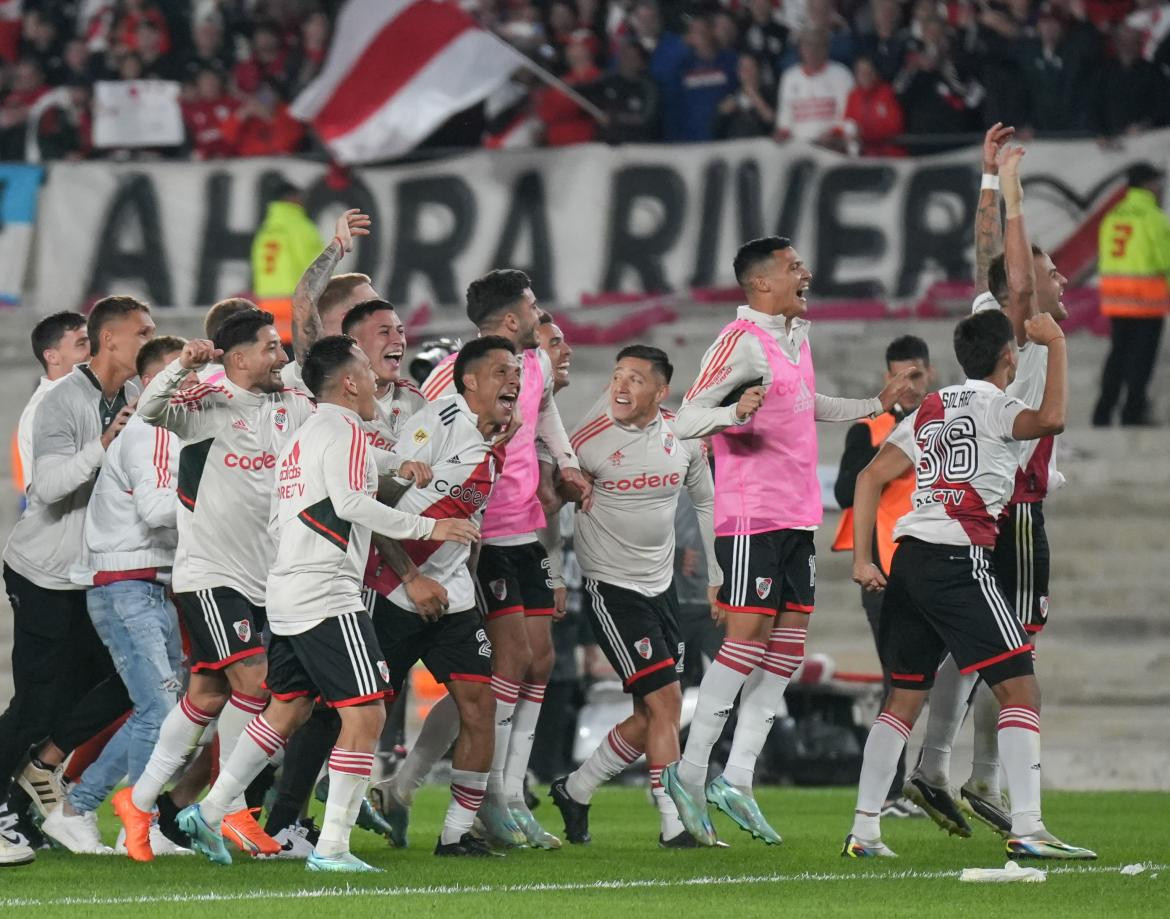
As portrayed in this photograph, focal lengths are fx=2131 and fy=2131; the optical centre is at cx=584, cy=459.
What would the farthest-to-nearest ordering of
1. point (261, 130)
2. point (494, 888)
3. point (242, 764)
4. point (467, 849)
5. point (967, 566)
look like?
point (261, 130) → point (467, 849) → point (967, 566) → point (242, 764) → point (494, 888)

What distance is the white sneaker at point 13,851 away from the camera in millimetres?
8609

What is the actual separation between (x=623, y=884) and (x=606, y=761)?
1.69 m

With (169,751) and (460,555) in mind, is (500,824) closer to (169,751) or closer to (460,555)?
(460,555)

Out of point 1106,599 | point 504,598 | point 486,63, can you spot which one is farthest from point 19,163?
point 504,598

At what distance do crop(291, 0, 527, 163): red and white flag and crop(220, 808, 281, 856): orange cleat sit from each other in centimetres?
1213

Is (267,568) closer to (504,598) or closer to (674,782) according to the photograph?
(504,598)

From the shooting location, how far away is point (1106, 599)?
16953 mm

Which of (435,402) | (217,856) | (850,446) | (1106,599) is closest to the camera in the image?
(217,856)

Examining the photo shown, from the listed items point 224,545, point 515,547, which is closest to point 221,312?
point 224,545

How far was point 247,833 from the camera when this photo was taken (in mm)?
8242

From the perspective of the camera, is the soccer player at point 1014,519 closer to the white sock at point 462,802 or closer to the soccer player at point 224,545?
the white sock at point 462,802

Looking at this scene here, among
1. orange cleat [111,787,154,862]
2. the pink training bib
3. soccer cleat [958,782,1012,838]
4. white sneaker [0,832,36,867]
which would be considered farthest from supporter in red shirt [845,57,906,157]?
white sneaker [0,832,36,867]

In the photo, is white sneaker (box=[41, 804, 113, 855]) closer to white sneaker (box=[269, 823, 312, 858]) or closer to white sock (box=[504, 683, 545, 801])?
white sneaker (box=[269, 823, 312, 858])

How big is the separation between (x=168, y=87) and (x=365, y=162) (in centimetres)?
250
